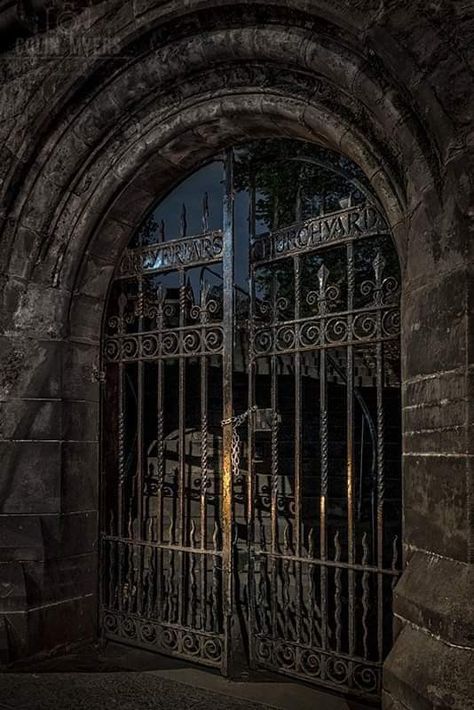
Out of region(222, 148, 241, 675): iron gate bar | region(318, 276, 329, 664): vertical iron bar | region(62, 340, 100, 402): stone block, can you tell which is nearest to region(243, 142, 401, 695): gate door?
region(318, 276, 329, 664): vertical iron bar

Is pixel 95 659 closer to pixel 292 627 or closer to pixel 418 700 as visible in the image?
pixel 292 627

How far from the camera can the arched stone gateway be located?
2.75 m

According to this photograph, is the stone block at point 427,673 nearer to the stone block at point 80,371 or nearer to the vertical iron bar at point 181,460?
the vertical iron bar at point 181,460

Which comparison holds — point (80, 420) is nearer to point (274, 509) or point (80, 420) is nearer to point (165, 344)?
point (165, 344)

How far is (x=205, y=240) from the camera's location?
459cm

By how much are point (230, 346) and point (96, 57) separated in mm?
2052

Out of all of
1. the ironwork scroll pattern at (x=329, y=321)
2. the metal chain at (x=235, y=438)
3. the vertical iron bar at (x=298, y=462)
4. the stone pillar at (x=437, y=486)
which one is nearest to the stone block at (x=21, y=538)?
the metal chain at (x=235, y=438)

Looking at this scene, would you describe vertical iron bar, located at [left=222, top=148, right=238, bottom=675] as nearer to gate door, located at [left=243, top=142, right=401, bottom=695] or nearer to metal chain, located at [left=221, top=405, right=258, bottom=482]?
metal chain, located at [left=221, top=405, right=258, bottom=482]

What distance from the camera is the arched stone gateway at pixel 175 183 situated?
2746 mm

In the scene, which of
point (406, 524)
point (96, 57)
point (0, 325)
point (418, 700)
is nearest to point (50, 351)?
point (0, 325)

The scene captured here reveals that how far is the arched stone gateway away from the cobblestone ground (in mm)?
386

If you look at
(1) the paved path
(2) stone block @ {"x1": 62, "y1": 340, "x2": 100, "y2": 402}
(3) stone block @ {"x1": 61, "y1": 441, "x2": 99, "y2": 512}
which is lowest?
(1) the paved path

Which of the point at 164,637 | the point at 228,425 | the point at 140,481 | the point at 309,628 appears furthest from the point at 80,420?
the point at 309,628

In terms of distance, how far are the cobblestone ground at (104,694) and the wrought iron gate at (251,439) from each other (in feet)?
1.19
